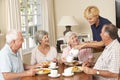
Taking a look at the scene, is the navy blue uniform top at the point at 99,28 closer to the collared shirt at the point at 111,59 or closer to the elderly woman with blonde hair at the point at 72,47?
the elderly woman with blonde hair at the point at 72,47

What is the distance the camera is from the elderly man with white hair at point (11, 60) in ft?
7.83

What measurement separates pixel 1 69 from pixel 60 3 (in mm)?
3259

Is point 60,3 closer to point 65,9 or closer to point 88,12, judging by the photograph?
point 65,9

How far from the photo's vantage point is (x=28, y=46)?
4.93 m

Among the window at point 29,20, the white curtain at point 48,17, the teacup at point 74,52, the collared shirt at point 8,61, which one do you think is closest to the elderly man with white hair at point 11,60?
the collared shirt at point 8,61

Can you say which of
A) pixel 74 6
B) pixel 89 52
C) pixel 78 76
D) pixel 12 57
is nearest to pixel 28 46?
pixel 74 6

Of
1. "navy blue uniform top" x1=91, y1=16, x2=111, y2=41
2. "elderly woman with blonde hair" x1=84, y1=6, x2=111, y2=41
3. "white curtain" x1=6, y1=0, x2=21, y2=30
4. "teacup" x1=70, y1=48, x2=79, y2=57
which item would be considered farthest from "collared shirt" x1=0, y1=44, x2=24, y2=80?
"white curtain" x1=6, y1=0, x2=21, y2=30

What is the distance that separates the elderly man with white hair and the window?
218cm

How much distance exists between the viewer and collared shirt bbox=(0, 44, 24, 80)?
7.89 feet

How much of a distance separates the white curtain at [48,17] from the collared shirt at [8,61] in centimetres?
266

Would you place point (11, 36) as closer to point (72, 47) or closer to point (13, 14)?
point (72, 47)

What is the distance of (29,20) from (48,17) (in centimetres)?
46

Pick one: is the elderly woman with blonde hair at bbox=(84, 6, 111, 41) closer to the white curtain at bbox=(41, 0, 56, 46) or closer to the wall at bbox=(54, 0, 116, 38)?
the wall at bbox=(54, 0, 116, 38)

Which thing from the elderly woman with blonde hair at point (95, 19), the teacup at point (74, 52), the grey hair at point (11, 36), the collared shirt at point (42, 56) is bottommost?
the collared shirt at point (42, 56)
